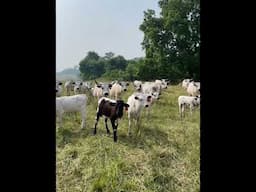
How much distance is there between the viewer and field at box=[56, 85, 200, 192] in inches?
126

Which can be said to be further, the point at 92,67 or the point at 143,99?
the point at 92,67

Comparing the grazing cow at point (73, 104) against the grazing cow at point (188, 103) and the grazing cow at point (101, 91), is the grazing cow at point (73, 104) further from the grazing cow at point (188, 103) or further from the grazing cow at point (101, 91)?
the grazing cow at point (101, 91)

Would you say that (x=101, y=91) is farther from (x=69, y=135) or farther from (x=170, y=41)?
(x=170, y=41)

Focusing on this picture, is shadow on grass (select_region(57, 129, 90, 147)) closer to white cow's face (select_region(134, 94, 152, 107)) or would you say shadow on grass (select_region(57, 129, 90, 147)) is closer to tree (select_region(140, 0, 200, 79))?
white cow's face (select_region(134, 94, 152, 107))

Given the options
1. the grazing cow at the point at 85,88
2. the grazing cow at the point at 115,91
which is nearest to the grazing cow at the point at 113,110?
the grazing cow at the point at 115,91

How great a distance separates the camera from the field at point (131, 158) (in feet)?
10.5

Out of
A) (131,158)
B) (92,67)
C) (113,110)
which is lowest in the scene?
(131,158)

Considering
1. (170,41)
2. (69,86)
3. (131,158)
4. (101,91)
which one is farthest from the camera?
(170,41)

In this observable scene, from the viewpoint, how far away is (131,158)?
411 centimetres

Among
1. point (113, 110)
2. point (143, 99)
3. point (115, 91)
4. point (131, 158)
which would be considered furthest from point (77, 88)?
point (131, 158)

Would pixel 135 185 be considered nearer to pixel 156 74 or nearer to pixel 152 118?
pixel 152 118
